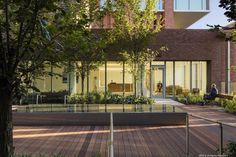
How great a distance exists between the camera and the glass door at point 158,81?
31484mm

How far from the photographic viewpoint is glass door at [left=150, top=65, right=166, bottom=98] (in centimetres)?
3148

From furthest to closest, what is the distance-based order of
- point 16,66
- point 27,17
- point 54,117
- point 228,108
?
point 228,108, point 54,117, point 16,66, point 27,17

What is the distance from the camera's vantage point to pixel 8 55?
174 inches

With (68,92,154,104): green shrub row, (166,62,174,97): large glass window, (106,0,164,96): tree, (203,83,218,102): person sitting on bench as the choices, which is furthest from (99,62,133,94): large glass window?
(203,83,218,102): person sitting on bench

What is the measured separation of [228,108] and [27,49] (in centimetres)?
1915

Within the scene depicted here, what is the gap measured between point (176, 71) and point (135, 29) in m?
7.95

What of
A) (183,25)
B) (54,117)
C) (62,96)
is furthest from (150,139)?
(183,25)

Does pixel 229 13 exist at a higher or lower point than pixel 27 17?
higher

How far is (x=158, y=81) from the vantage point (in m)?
32.0

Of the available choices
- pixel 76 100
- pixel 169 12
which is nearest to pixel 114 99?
pixel 76 100

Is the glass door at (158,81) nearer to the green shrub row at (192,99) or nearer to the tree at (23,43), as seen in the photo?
the green shrub row at (192,99)

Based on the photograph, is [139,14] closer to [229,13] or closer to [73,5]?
[229,13]

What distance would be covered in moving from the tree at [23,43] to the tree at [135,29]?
19971mm

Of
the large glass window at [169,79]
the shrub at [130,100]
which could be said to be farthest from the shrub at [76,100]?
the large glass window at [169,79]
